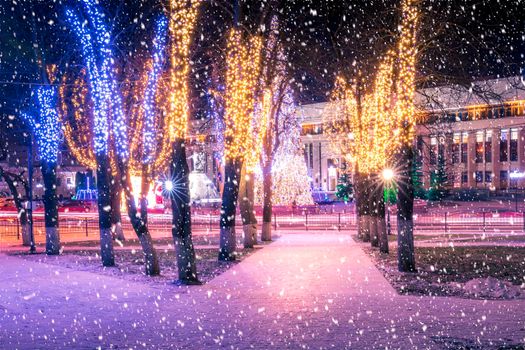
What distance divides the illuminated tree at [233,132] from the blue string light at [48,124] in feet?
22.0

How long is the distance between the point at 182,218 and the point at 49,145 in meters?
9.64

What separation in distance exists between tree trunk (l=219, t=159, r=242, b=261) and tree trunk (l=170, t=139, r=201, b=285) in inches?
183

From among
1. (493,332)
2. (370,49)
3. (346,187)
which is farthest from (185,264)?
(346,187)

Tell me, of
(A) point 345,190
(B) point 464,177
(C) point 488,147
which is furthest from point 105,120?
(B) point 464,177

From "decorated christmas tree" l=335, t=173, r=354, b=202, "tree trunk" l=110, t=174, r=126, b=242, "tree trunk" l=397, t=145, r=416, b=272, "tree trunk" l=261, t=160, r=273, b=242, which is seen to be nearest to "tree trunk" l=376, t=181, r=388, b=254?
"tree trunk" l=397, t=145, r=416, b=272

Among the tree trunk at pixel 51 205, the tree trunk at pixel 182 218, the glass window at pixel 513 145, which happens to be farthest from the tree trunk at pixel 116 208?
the glass window at pixel 513 145

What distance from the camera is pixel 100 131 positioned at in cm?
1884

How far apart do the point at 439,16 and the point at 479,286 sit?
7.61 m

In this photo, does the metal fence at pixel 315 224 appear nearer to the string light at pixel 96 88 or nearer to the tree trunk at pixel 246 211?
the tree trunk at pixel 246 211

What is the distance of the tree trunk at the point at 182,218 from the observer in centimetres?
1565

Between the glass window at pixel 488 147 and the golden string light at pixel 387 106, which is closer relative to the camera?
the golden string light at pixel 387 106

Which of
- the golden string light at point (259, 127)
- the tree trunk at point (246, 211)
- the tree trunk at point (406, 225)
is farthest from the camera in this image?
the tree trunk at point (246, 211)

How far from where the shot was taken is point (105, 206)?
64.3ft

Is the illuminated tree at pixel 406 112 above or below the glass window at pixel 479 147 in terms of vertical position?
below
